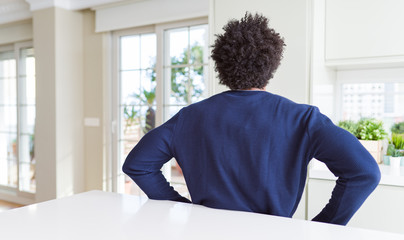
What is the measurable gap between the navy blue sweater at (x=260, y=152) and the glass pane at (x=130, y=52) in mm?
2956

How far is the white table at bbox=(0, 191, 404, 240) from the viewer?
28.2 inches

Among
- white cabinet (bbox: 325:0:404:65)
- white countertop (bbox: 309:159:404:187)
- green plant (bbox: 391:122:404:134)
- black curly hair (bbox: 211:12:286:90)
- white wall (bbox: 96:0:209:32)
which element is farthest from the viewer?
white wall (bbox: 96:0:209:32)

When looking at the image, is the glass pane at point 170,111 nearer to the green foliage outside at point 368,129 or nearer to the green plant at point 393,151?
the green foliage outside at point 368,129

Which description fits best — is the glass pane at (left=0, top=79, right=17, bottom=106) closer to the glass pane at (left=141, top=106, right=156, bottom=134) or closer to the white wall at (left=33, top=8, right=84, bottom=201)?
the white wall at (left=33, top=8, right=84, bottom=201)

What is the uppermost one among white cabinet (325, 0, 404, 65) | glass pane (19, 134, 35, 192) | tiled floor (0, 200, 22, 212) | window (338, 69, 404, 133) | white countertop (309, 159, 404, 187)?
white cabinet (325, 0, 404, 65)

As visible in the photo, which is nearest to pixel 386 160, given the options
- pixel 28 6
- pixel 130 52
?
pixel 130 52

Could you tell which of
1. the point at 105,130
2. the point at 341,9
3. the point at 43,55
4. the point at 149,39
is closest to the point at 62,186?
the point at 105,130

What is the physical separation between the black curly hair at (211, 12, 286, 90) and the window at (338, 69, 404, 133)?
1.71 m

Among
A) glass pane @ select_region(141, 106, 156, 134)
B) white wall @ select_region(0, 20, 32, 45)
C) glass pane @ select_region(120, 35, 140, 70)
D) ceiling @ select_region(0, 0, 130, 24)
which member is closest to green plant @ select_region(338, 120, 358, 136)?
glass pane @ select_region(141, 106, 156, 134)

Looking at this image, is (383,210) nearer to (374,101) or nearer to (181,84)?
(374,101)

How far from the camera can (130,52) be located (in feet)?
12.9

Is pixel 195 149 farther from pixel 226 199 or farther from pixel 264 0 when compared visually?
pixel 264 0

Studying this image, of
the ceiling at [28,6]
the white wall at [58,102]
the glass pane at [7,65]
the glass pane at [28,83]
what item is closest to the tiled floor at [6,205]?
the white wall at [58,102]

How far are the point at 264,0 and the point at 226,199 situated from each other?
156 cm
